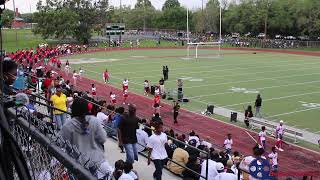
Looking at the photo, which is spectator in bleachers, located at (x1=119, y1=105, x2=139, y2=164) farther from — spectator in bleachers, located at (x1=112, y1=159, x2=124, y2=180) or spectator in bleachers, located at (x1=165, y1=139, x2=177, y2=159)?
spectator in bleachers, located at (x1=165, y1=139, x2=177, y2=159)

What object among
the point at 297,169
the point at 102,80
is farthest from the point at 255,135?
the point at 102,80

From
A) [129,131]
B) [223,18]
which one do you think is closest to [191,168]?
[129,131]

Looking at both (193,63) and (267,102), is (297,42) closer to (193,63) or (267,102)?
(193,63)

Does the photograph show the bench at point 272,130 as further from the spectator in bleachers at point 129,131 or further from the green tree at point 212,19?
the green tree at point 212,19

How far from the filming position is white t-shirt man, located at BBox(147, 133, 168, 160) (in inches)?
330

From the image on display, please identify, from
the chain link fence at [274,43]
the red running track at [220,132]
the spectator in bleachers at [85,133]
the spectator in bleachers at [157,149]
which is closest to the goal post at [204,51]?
the chain link fence at [274,43]

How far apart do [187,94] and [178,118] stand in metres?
6.58

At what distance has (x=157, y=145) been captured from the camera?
844 cm

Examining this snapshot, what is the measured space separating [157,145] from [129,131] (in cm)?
66

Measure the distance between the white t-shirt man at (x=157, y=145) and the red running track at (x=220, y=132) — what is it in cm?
801

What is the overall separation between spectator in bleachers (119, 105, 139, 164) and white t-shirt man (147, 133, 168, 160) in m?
0.40

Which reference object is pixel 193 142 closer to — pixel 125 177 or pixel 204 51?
pixel 125 177

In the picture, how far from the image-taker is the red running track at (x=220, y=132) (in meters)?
16.1

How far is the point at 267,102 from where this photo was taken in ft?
87.5
